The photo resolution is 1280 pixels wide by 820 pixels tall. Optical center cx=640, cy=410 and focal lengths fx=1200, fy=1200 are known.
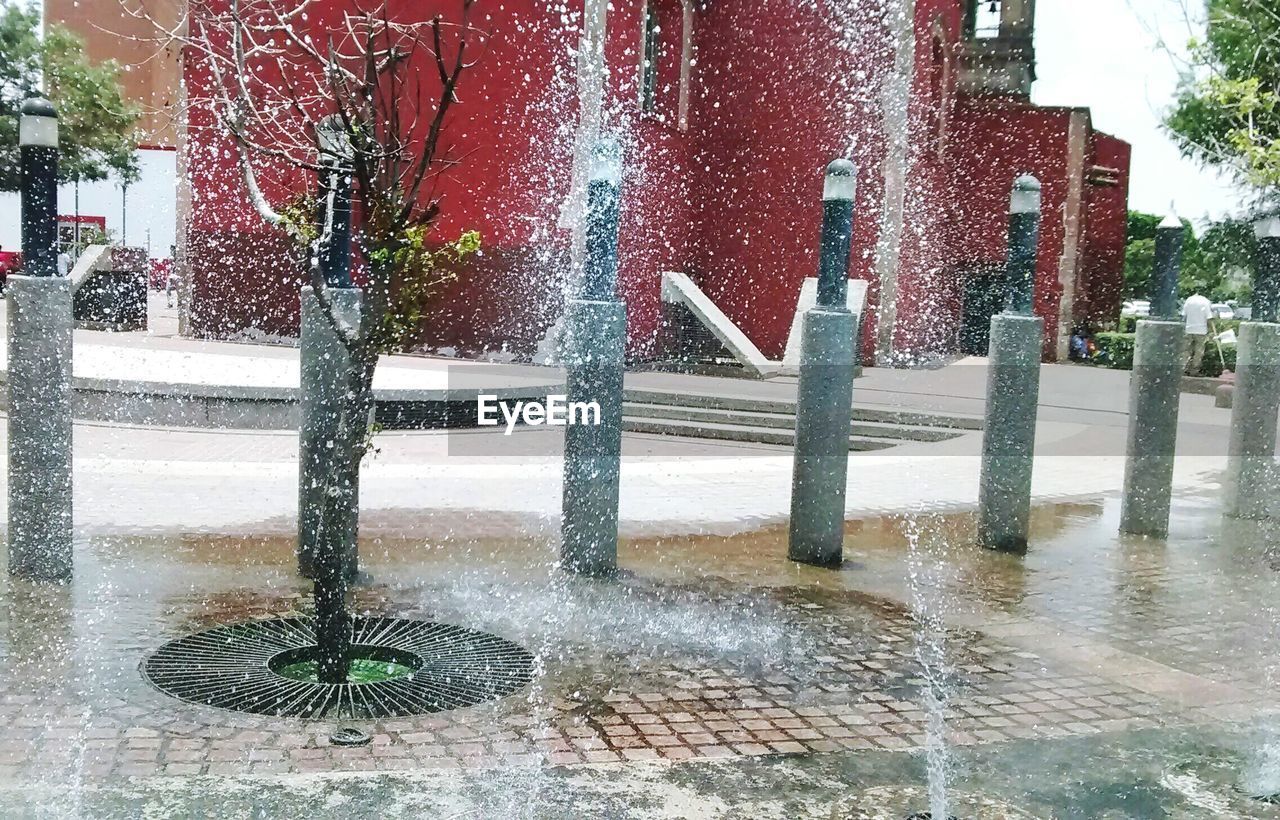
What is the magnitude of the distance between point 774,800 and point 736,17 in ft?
61.5

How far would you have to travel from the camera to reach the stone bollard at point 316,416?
206 inches

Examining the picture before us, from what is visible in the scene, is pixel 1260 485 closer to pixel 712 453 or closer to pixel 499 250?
pixel 712 453

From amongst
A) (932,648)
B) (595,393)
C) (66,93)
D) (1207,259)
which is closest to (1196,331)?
(1207,259)

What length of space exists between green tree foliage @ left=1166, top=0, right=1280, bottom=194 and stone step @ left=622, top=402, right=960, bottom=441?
146 inches

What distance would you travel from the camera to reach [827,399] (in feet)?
19.7

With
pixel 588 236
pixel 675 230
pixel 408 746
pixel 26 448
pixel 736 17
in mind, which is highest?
pixel 736 17

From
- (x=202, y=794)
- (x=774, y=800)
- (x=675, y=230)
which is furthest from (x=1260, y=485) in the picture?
(x=675, y=230)

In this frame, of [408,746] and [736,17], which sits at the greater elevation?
[736,17]

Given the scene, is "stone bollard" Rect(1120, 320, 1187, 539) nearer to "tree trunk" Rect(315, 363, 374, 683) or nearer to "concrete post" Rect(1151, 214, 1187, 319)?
"concrete post" Rect(1151, 214, 1187, 319)

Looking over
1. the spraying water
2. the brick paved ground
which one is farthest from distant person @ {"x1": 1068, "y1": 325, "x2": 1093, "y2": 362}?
the brick paved ground

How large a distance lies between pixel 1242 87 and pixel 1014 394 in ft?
12.6

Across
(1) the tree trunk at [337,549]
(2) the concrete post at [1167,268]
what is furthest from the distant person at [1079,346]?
(1) the tree trunk at [337,549]

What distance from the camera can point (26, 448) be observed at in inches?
200

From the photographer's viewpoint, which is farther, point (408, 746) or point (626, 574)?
point (626, 574)
